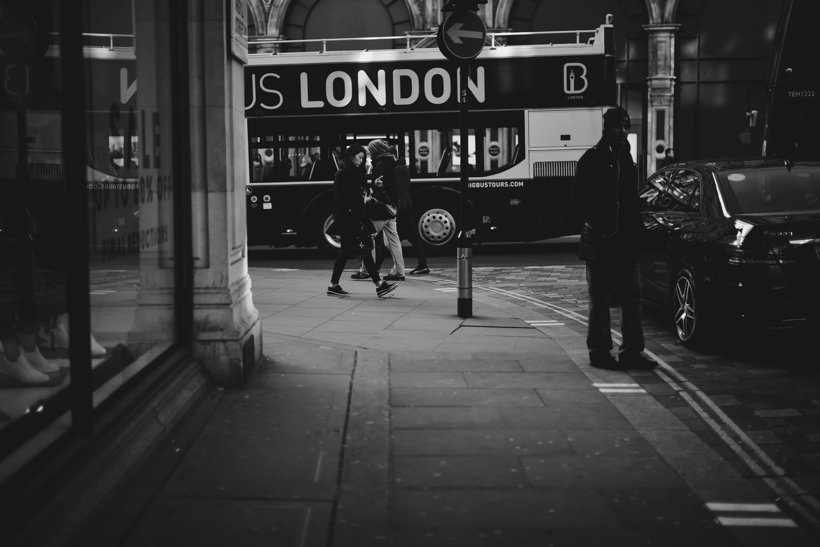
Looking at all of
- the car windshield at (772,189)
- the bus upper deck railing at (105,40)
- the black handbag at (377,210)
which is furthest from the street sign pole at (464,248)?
the bus upper deck railing at (105,40)

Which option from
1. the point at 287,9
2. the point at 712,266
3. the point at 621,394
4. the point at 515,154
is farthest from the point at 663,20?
the point at 621,394

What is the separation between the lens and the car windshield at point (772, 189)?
8375mm

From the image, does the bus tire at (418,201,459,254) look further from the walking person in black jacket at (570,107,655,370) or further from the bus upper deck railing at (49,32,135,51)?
the bus upper deck railing at (49,32,135,51)

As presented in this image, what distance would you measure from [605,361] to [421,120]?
10.8 m

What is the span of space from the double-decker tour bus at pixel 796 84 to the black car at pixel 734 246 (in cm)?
647

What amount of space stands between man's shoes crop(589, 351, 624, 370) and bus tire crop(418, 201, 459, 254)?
33.8 feet

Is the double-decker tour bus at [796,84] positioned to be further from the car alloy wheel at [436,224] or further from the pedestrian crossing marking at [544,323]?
the pedestrian crossing marking at [544,323]

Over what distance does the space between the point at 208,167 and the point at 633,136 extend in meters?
21.8

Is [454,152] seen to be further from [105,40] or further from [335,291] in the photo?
[105,40]

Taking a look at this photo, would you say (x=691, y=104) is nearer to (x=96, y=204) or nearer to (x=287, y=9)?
(x=287, y=9)

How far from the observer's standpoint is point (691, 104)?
2734 cm

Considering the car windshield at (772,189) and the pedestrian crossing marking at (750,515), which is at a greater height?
the car windshield at (772,189)

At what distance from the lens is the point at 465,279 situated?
1029cm

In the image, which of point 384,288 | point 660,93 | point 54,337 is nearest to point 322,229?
point 384,288
